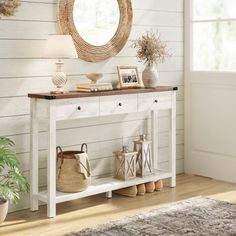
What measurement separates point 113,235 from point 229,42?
2426mm

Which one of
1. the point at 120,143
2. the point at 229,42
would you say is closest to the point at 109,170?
the point at 120,143

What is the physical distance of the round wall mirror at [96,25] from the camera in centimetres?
Result: 459

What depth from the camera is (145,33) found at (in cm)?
527

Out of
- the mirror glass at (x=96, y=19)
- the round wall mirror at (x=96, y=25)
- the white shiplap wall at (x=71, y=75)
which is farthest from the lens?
the mirror glass at (x=96, y=19)

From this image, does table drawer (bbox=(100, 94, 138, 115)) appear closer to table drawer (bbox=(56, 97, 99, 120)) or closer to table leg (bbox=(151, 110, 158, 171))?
table drawer (bbox=(56, 97, 99, 120))

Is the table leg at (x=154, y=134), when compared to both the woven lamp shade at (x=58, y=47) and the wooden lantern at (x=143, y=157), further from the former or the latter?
the woven lamp shade at (x=58, y=47)

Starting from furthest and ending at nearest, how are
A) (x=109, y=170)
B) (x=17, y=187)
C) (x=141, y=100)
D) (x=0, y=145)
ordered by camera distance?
(x=109, y=170) < (x=141, y=100) < (x=17, y=187) < (x=0, y=145)

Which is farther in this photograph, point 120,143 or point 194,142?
point 194,142

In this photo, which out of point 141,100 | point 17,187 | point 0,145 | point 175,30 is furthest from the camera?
point 175,30

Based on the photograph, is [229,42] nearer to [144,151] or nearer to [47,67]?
[144,151]

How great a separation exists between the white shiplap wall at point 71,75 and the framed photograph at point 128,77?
0.51ft

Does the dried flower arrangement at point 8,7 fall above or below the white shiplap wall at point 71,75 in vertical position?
above

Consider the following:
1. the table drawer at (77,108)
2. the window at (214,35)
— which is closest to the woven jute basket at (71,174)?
the table drawer at (77,108)

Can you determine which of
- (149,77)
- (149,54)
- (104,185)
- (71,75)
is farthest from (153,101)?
(104,185)
